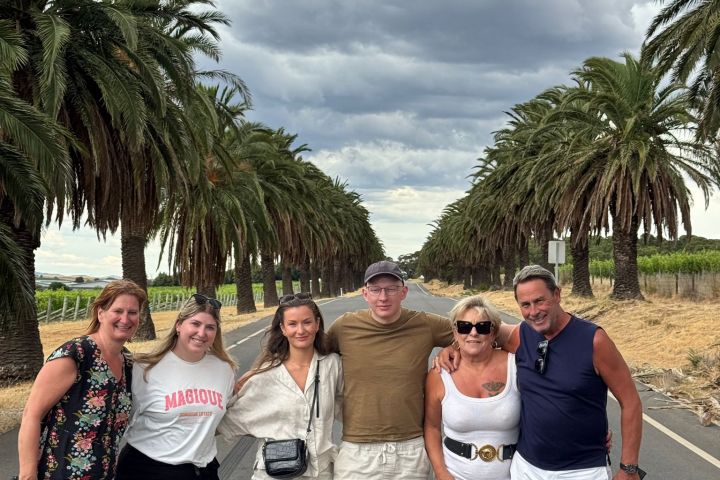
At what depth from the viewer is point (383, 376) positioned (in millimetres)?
3584

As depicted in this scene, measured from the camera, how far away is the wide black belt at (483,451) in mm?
3355

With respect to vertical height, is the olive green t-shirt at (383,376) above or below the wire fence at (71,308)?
above

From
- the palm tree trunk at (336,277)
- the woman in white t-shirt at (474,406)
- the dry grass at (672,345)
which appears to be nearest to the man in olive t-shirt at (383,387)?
the woman in white t-shirt at (474,406)

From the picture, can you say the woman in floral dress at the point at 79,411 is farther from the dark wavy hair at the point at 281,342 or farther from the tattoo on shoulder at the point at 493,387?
the tattoo on shoulder at the point at 493,387

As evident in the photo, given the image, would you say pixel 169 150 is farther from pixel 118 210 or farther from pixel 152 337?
pixel 152 337

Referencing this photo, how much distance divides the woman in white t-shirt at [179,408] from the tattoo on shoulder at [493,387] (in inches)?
53.8

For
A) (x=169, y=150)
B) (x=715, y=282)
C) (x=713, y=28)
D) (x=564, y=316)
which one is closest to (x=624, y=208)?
(x=715, y=282)

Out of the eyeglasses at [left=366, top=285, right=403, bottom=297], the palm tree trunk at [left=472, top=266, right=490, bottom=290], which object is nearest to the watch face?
the eyeglasses at [left=366, top=285, right=403, bottom=297]

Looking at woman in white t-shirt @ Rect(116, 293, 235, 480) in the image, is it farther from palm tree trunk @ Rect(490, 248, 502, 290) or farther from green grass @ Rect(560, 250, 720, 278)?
palm tree trunk @ Rect(490, 248, 502, 290)

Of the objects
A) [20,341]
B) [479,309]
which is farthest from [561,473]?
[20,341]

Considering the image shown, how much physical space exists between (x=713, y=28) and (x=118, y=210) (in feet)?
39.5

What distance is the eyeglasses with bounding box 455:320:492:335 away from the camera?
3445mm

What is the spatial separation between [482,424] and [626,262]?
23.0 meters

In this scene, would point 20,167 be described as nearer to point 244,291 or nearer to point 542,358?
point 542,358
